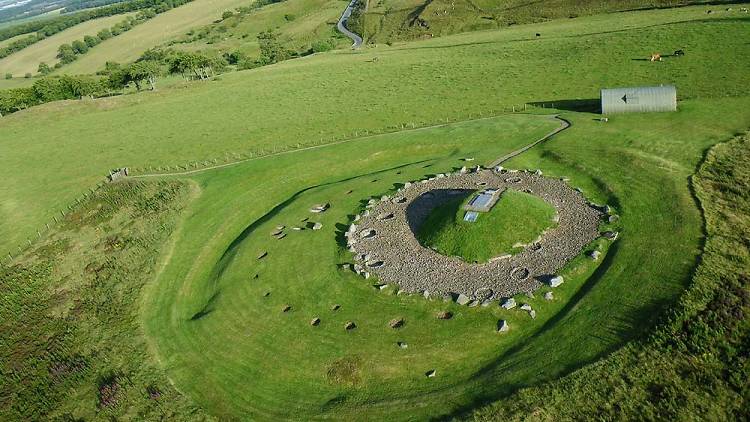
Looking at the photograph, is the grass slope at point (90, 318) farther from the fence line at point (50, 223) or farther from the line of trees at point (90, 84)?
the line of trees at point (90, 84)

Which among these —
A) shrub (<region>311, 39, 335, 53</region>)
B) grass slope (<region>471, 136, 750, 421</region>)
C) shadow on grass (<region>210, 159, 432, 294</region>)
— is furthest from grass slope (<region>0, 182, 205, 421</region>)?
shrub (<region>311, 39, 335, 53</region>)

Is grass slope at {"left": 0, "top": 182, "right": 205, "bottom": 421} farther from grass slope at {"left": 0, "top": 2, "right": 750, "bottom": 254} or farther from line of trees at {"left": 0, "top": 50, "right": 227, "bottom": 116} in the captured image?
line of trees at {"left": 0, "top": 50, "right": 227, "bottom": 116}

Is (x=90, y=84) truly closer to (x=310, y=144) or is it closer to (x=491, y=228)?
(x=310, y=144)

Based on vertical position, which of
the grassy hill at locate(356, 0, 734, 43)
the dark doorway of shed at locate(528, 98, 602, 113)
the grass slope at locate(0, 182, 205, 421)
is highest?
the grassy hill at locate(356, 0, 734, 43)

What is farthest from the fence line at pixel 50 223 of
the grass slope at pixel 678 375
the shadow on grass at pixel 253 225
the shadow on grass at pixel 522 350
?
the grass slope at pixel 678 375

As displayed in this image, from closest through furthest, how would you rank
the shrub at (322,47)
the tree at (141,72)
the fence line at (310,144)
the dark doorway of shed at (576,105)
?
the dark doorway of shed at (576,105) → the fence line at (310,144) → the tree at (141,72) → the shrub at (322,47)

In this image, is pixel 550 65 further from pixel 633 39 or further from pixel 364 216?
pixel 364 216
